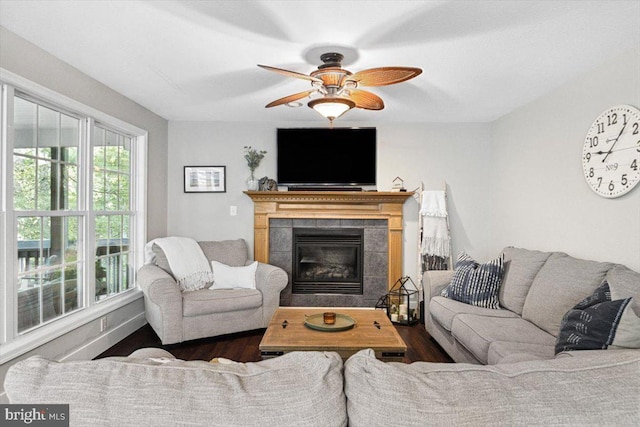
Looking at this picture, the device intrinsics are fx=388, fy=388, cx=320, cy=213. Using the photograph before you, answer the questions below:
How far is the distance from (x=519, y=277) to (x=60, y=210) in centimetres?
360

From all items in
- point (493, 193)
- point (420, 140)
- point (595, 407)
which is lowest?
point (595, 407)

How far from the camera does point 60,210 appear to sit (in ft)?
9.68

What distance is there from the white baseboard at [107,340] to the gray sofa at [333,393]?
2572 mm

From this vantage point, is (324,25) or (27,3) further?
(324,25)

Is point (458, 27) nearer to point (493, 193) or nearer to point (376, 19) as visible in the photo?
point (376, 19)

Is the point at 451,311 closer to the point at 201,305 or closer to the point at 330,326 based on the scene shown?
the point at 330,326

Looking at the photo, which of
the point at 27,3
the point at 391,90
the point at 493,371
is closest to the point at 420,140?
the point at 391,90

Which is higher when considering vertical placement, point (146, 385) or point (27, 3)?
point (27, 3)

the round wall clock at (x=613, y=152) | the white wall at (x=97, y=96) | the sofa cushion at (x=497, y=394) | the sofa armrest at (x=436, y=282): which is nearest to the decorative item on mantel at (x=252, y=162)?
the white wall at (x=97, y=96)

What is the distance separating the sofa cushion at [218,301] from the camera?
3.47m

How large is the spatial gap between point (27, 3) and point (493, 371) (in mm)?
2661

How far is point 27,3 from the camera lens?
6.64 ft

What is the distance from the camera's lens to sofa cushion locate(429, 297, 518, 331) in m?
2.98

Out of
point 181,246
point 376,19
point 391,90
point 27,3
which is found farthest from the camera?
point 181,246
